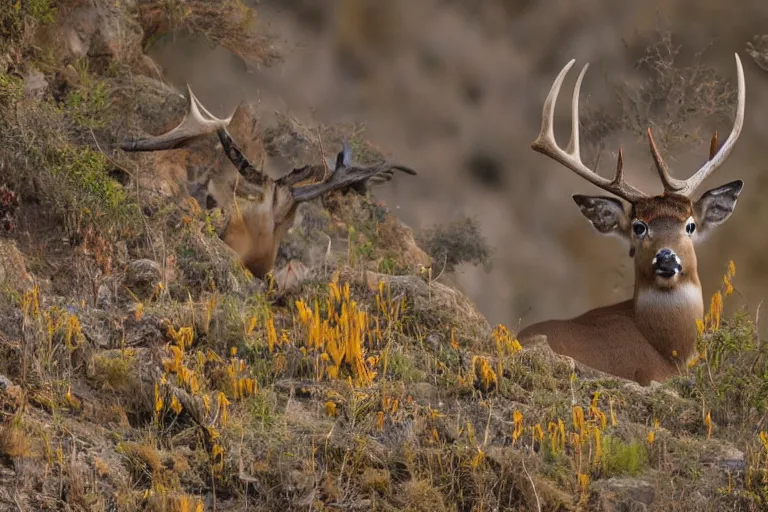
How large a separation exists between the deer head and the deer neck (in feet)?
0.20

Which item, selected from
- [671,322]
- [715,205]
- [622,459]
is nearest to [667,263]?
[671,322]

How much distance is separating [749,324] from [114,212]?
436cm

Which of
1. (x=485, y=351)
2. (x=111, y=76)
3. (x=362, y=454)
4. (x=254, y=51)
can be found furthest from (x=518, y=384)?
(x=254, y=51)

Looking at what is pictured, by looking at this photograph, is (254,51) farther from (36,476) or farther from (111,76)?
(36,476)

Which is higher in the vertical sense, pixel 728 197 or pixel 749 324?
pixel 728 197

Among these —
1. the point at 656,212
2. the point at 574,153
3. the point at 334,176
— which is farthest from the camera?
the point at 334,176

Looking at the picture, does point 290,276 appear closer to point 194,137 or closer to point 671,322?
point 194,137

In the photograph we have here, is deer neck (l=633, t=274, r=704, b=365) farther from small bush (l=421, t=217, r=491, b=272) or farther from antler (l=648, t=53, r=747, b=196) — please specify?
small bush (l=421, t=217, r=491, b=272)

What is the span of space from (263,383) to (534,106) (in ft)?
32.1

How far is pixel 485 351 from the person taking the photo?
22.8 feet

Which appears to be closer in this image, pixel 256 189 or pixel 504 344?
pixel 504 344

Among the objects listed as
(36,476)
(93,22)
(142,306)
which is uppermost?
(93,22)

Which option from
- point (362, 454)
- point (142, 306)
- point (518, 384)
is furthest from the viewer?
point (142, 306)

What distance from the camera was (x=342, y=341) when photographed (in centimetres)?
645
